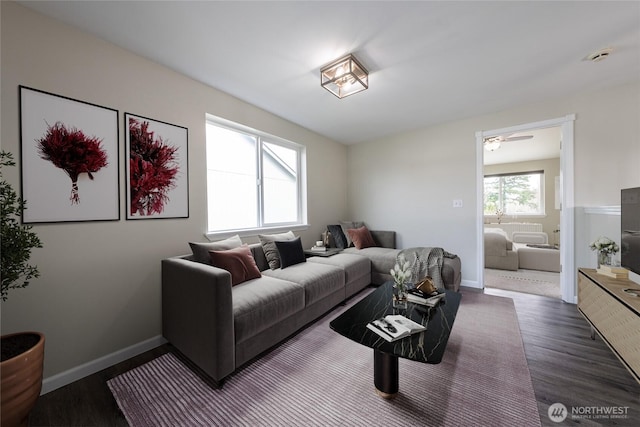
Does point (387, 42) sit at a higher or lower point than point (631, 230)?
higher

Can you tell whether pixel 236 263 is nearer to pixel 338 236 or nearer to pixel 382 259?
pixel 382 259

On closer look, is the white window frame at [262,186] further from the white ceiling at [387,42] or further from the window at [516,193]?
the window at [516,193]

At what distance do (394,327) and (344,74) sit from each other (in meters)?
2.05

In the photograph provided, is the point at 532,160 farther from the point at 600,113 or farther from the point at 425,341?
the point at 425,341

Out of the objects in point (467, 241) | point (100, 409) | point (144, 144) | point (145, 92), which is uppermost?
point (145, 92)

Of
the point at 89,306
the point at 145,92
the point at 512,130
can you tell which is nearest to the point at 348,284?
the point at 89,306

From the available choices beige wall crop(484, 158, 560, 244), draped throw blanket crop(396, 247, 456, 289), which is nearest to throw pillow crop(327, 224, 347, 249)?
draped throw blanket crop(396, 247, 456, 289)

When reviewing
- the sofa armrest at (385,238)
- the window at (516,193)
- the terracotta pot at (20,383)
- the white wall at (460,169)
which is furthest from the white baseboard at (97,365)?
the window at (516,193)

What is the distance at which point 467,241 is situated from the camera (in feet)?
11.8

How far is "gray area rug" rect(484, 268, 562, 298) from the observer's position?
3.30m

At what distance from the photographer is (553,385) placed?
1.55 m

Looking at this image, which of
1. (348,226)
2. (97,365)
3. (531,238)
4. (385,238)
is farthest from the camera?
(531,238)

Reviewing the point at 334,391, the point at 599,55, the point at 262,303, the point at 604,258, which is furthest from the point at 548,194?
the point at 262,303

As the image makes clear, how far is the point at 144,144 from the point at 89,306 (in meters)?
1.34
